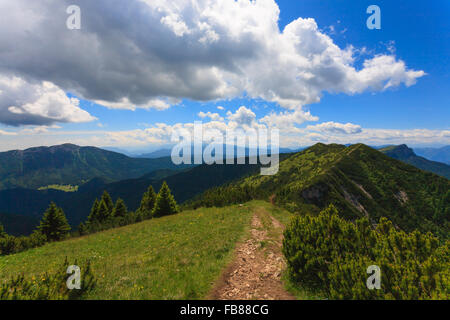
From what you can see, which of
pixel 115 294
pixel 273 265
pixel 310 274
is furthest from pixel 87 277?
pixel 310 274

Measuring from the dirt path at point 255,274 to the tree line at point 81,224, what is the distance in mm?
29264

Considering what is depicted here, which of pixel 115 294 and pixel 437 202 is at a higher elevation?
pixel 115 294

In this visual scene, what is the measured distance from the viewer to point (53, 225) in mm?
34375

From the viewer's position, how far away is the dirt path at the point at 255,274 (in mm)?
8234

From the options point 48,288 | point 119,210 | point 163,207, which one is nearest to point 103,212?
point 119,210

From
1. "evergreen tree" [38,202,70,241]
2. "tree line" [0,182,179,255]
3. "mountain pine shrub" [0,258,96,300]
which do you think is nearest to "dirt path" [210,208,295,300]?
"mountain pine shrub" [0,258,96,300]

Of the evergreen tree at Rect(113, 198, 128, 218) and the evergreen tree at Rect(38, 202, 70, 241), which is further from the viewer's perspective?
the evergreen tree at Rect(113, 198, 128, 218)

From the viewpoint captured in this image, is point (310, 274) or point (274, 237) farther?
point (274, 237)

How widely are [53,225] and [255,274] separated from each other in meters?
41.7

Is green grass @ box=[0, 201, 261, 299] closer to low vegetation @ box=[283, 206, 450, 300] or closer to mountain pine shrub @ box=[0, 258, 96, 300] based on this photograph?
mountain pine shrub @ box=[0, 258, 96, 300]

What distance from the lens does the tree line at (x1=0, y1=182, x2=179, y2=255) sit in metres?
26.0
